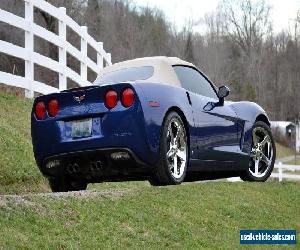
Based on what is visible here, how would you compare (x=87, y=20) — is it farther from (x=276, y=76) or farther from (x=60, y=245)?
(x=60, y=245)

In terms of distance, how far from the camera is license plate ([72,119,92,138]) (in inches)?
225

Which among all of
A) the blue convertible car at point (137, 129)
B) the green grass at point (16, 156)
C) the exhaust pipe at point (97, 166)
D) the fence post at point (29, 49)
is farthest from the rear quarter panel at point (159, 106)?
the fence post at point (29, 49)

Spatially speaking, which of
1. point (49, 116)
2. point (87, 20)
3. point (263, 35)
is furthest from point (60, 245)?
point (263, 35)

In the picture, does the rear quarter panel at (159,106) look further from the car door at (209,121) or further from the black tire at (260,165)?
the black tire at (260,165)

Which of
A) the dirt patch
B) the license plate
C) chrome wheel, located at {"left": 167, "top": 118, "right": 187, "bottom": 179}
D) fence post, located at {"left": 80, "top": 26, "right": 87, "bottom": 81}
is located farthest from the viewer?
fence post, located at {"left": 80, "top": 26, "right": 87, "bottom": 81}

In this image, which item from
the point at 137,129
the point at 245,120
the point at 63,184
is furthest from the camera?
Answer: the point at 245,120

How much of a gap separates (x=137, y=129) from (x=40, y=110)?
45.8 inches

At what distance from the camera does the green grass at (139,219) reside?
4248 mm

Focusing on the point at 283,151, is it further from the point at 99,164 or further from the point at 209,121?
the point at 99,164

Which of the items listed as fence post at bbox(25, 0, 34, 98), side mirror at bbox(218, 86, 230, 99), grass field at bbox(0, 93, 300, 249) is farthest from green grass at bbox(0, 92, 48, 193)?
side mirror at bbox(218, 86, 230, 99)

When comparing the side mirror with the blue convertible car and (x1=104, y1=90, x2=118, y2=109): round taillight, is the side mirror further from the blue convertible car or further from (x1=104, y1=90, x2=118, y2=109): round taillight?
(x1=104, y1=90, x2=118, y2=109): round taillight

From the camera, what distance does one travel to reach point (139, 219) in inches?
197

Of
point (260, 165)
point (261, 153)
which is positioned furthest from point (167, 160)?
point (260, 165)

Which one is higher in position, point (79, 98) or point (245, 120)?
point (79, 98)
